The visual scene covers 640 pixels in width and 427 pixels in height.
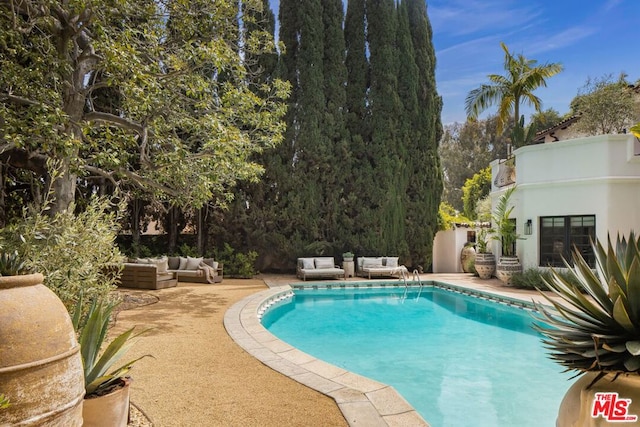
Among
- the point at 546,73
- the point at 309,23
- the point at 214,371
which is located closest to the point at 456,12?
the point at 546,73

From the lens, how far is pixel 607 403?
8.52 feet

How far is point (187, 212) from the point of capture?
1917 centimetres

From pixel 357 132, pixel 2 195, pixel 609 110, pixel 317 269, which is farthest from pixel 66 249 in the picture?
pixel 609 110

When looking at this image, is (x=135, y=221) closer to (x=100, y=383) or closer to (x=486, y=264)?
(x=486, y=264)

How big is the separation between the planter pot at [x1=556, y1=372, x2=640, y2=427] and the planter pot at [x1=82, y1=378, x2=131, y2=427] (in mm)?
3503

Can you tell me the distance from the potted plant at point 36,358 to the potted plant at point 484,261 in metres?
16.5

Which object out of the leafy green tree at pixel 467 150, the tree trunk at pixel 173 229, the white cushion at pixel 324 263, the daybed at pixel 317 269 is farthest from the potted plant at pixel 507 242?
the leafy green tree at pixel 467 150

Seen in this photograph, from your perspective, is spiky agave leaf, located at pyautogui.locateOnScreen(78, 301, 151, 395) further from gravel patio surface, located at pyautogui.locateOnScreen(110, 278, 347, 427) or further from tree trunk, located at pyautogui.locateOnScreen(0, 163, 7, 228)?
tree trunk, located at pyautogui.locateOnScreen(0, 163, 7, 228)

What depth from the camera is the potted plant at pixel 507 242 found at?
1462cm

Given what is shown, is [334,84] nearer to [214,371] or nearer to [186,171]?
[186,171]

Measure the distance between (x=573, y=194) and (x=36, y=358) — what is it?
1554 centimetres

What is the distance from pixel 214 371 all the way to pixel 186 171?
569 centimetres

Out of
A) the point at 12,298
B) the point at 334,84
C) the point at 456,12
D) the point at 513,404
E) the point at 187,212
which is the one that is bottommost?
the point at 513,404

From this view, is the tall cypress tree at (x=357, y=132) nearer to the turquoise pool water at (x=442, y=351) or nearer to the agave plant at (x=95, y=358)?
the turquoise pool water at (x=442, y=351)
